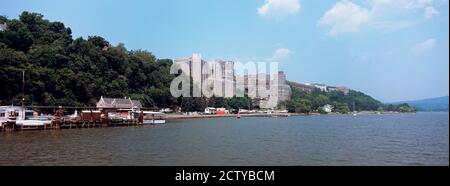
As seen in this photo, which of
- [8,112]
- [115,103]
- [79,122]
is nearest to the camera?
[8,112]

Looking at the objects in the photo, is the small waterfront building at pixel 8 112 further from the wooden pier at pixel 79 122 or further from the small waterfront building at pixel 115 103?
the small waterfront building at pixel 115 103

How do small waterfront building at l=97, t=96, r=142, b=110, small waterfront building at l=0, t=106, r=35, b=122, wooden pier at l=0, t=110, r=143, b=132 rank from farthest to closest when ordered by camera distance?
small waterfront building at l=97, t=96, r=142, b=110
small waterfront building at l=0, t=106, r=35, b=122
wooden pier at l=0, t=110, r=143, b=132

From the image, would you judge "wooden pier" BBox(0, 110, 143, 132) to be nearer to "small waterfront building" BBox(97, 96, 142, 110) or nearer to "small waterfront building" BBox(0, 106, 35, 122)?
"small waterfront building" BBox(0, 106, 35, 122)

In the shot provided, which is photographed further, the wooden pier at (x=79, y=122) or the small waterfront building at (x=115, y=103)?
the small waterfront building at (x=115, y=103)

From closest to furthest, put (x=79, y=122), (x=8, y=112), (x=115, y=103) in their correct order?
(x=8, y=112) → (x=79, y=122) → (x=115, y=103)

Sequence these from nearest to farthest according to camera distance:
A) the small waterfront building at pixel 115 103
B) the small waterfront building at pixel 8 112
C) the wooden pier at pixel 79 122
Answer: the wooden pier at pixel 79 122, the small waterfront building at pixel 8 112, the small waterfront building at pixel 115 103

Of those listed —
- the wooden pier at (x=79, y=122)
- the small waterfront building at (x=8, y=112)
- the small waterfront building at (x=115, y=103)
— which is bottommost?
the wooden pier at (x=79, y=122)

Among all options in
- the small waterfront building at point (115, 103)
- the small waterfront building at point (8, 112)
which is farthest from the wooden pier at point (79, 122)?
the small waterfront building at point (115, 103)

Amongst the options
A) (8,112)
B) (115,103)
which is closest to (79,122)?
(8,112)

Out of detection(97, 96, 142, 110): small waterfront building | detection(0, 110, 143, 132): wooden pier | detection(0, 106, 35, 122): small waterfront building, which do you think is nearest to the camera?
detection(0, 110, 143, 132): wooden pier

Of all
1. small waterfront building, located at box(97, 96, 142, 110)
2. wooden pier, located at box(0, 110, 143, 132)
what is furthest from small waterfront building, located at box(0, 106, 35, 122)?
small waterfront building, located at box(97, 96, 142, 110)

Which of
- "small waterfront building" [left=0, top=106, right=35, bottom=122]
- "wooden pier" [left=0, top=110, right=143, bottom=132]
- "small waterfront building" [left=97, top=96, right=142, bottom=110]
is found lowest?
"wooden pier" [left=0, top=110, right=143, bottom=132]

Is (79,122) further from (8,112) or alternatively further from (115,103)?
(115,103)

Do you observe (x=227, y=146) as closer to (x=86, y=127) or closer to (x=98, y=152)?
(x=98, y=152)
